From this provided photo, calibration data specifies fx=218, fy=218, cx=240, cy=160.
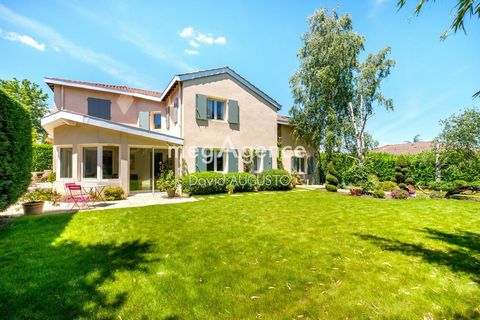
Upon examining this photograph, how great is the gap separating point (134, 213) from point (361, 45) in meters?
21.2

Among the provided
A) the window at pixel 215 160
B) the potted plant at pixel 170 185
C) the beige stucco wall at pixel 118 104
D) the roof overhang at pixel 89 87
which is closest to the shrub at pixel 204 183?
the potted plant at pixel 170 185

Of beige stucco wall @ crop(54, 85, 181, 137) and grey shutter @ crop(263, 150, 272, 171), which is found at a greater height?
beige stucco wall @ crop(54, 85, 181, 137)

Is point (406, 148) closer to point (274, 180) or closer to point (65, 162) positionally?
point (274, 180)

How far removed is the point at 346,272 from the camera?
3.92 meters

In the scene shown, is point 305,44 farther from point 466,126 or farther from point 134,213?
point 134,213

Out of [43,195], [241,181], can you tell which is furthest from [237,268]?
[43,195]

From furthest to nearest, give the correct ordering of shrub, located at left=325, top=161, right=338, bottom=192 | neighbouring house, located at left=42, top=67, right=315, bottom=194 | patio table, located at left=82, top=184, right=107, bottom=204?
shrub, located at left=325, top=161, right=338, bottom=192 → neighbouring house, located at left=42, top=67, right=315, bottom=194 → patio table, located at left=82, top=184, right=107, bottom=204

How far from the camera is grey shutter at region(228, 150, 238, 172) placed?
50.2 feet

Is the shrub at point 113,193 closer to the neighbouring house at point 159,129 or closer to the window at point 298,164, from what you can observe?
the neighbouring house at point 159,129

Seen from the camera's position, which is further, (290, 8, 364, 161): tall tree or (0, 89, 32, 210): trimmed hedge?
(290, 8, 364, 161): tall tree

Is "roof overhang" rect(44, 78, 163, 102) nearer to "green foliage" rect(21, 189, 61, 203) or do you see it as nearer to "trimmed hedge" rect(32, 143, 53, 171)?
"trimmed hedge" rect(32, 143, 53, 171)

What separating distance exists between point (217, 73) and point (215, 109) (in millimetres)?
2498

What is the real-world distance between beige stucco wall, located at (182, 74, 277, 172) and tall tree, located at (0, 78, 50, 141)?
113 feet

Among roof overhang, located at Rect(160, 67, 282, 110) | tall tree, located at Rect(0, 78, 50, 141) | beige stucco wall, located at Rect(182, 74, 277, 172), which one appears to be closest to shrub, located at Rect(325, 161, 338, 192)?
beige stucco wall, located at Rect(182, 74, 277, 172)
